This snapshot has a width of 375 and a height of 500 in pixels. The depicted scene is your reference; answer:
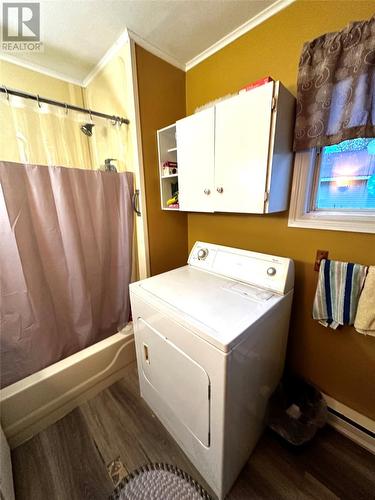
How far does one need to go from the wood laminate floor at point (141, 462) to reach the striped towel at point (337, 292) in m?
0.80

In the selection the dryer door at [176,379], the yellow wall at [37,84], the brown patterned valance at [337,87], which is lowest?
the dryer door at [176,379]

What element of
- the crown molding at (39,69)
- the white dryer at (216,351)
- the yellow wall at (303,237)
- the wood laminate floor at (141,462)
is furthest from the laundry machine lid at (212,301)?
the crown molding at (39,69)

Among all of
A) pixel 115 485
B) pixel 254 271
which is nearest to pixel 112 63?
pixel 254 271

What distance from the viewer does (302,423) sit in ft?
4.20

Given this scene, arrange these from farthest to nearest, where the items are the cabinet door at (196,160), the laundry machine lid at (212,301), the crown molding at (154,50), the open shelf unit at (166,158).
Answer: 1. the open shelf unit at (166,158)
2. the crown molding at (154,50)
3. the cabinet door at (196,160)
4. the laundry machine lid at (212,301)

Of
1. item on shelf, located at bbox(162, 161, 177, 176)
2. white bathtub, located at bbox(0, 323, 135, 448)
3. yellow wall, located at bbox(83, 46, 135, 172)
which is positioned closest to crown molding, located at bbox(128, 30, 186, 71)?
yellow wall, located at bbox(83, 46, 135, 172)

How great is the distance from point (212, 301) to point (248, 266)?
1.30ft

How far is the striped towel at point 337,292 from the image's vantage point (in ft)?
3.67

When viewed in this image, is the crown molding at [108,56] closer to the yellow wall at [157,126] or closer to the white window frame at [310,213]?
the yellow wall at [157,126]

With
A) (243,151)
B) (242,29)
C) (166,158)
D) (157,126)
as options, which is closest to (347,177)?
(243,151)

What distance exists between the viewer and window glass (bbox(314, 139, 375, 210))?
114 centimetres

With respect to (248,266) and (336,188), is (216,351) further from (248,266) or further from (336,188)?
(336,188)

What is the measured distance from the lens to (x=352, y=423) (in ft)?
4.34

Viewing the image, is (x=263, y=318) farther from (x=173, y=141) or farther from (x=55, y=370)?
(x=173, y=141)
